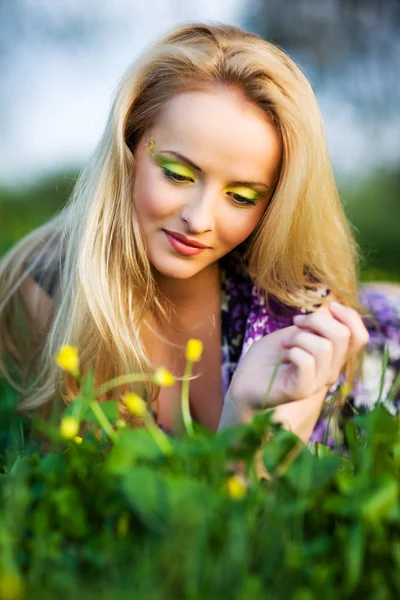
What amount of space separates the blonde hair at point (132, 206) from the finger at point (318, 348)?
0.47m

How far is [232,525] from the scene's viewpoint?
87 centimetres

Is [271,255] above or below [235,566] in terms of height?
above

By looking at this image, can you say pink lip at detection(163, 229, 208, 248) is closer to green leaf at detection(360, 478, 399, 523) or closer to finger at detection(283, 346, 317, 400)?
finger at detection(283, 346, 317, 400)

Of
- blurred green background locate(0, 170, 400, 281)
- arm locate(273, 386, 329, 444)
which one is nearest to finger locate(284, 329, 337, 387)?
arm locate(273, 386, 329, 444)

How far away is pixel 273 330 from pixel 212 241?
0.45 metres

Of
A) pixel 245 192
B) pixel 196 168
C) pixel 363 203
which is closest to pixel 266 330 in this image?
pixel 245 192

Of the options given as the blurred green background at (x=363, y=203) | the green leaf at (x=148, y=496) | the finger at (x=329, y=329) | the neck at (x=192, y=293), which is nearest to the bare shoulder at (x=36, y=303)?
the neck at (x=192, y=293)

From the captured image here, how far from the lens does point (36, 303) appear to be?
2.46 m

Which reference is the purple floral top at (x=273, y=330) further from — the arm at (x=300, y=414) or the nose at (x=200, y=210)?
the nose at (x=200, y=210)

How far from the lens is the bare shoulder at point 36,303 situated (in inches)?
95.7

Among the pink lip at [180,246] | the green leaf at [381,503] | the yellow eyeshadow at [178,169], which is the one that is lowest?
the green leaf at [381,503]

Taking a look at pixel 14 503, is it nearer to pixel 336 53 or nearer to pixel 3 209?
pixel 3 209

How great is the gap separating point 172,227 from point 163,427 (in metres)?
0.77

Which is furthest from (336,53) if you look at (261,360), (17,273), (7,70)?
(261,360)
